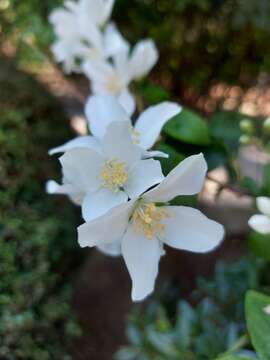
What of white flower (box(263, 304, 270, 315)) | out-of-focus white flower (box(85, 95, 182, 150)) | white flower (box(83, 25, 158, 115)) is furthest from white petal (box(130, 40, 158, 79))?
white flower (box(263, 304, 270, 315))

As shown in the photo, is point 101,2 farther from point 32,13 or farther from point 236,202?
point 236,202

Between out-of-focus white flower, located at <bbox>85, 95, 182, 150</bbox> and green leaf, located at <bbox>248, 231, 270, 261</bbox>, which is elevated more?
out-of-focus white flower, located at <bbox>85, 95, 182, 150</bbox>

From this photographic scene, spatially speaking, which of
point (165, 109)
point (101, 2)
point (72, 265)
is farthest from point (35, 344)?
point (101, 2)

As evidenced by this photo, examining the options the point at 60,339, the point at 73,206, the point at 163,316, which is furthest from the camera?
the point at 73,206

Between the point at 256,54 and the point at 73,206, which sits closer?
the point at 73,206

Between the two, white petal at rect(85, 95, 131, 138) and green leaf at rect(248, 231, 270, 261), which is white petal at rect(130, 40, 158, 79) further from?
green leaf at rect(248, 231, 270, 261)

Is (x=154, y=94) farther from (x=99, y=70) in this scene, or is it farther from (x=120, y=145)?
(x=120, y=145)

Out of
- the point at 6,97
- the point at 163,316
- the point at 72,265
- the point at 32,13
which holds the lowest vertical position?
the point at 163,316
